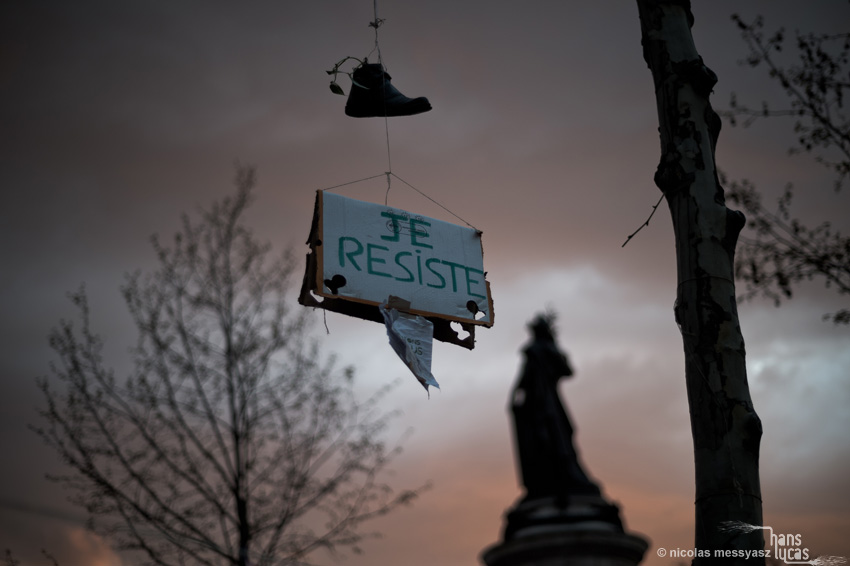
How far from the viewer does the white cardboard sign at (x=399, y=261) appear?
29.1 feet

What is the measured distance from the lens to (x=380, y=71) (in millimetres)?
10461

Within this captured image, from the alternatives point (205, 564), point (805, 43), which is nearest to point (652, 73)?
point (805, 43)

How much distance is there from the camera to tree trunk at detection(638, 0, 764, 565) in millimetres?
7109

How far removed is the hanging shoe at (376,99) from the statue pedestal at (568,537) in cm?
582

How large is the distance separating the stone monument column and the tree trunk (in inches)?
78.8

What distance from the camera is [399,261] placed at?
929 cm

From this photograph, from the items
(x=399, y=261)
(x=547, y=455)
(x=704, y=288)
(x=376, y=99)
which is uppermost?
(x=376, y=99)

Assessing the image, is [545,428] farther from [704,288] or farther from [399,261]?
[399,261]

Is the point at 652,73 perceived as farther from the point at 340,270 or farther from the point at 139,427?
the point at 139,427

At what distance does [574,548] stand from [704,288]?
326 cm

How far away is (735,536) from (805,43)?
560 cm

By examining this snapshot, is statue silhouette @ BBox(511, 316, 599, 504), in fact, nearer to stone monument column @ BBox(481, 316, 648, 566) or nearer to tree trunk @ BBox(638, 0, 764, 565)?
stone monument column @ BBox(481, 316, 648, 566)

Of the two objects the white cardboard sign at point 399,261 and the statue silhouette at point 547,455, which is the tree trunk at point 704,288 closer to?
the statue silhouette at point 547,455

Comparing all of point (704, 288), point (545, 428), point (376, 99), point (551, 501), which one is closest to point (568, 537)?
point (551, 501)
